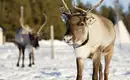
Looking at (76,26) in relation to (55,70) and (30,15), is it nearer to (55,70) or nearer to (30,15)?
(55,70)

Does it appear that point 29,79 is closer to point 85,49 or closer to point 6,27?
point 85,49

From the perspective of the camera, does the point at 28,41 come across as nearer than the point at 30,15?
Yes

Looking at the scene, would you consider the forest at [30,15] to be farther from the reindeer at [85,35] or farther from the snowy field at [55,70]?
the reindeer at [85,35]

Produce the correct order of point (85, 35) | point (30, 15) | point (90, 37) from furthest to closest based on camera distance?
point (30, 15)
point (90, 37)
point (85, 35)

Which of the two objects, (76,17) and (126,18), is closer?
(76,17)

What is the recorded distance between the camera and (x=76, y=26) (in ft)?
19.4

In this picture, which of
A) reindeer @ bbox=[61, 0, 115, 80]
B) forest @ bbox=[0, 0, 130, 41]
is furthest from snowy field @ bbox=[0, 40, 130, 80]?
forest @ bbox=[0, 0, 130, 41]

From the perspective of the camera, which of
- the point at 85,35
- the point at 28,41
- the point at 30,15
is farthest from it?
the point at 30,15

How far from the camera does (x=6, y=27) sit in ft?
173

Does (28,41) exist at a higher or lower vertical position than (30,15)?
lower

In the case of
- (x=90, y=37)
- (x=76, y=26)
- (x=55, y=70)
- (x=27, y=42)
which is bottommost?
(x=55, y=70)

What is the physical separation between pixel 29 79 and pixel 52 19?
153 feet

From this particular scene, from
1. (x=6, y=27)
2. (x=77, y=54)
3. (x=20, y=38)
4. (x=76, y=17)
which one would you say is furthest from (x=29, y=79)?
(x=6, y=27)

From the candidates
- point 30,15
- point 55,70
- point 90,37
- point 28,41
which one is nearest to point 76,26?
point 90,37
